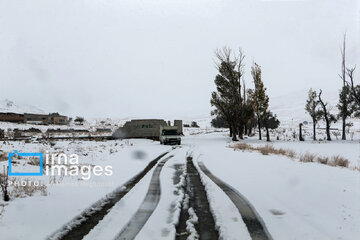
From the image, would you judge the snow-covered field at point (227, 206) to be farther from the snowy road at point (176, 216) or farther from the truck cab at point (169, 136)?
the truck cab at point (169, 136)

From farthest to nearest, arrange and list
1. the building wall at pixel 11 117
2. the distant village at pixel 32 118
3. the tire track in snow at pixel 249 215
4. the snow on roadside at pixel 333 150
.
→ the distant village at pixel 32 118 → the building wall at pixel 11 117 → the snow on roadside at pixel 333 150 → the tire track in snow at pixel 249 215

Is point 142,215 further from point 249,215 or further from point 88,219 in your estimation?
point 249,215

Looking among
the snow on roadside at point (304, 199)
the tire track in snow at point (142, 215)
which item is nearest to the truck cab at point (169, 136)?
the snow on roadside at point (304, 199)

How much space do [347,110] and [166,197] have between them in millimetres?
40453

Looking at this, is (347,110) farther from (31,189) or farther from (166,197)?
(31,189)

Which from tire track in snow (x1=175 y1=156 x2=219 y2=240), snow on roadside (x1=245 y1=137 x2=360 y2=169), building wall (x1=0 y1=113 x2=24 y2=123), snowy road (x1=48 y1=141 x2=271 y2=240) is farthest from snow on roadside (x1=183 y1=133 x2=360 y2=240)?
building wall (x1=0 y1=113 x2=24 y2=123)

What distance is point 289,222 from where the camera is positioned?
184 inches

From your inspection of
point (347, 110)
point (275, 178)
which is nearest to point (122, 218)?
point (275, 178)

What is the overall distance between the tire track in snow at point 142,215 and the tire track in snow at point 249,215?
1937 millimetres

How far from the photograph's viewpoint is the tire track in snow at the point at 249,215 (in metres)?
4.17

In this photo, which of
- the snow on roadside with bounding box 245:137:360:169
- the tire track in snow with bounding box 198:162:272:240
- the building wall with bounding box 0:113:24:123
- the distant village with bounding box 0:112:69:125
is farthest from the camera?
the distant village with bounding box 0:112:69:125

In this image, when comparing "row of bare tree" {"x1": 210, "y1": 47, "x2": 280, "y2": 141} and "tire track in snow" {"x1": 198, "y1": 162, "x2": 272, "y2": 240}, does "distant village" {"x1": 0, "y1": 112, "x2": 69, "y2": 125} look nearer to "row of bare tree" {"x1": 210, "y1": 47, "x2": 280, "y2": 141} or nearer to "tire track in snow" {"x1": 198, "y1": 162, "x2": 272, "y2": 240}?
"row of bare tree" {"x1": 210, "y1": 47, "x2": 280, "y2": 141}

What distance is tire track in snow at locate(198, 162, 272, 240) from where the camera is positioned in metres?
4.17

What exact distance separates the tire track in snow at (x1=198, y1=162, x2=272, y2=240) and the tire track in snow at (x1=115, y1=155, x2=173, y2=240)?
1937 mm
